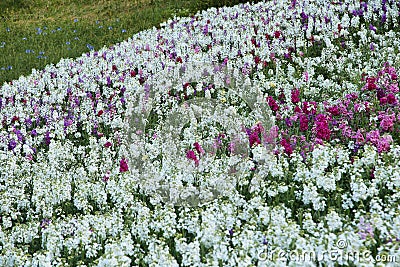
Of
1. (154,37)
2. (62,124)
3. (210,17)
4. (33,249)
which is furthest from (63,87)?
(33,249)

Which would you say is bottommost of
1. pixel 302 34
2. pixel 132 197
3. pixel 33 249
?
pixel 33 249

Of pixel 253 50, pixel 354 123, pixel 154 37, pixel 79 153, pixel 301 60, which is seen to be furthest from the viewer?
pixel 154 37

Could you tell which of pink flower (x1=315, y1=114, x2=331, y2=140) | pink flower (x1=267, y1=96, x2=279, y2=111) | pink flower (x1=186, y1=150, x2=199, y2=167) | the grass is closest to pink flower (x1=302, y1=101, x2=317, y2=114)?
pink flower (x1=267, y1=96, x2=279, y2=111)

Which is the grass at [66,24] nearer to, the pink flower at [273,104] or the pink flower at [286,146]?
the pink flower at [273,104]

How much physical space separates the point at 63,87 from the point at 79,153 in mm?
3487

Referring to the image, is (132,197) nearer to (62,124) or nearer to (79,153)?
(79,153)

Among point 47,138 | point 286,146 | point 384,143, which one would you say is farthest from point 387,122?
point 47,138

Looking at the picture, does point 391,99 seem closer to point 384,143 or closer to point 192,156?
point 384,143

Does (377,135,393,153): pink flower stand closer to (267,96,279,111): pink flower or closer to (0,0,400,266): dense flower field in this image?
(0,0,400,266): dense flower field

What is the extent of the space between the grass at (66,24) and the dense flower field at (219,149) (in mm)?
2894

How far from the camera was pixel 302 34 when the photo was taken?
11711 mm

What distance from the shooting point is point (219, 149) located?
7758mm

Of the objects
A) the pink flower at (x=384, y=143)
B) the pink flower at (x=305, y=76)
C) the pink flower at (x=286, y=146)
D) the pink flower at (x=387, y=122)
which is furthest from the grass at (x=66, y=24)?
the pink flower at (x=384, y=143)

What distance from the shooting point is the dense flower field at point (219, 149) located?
17.5 feet
